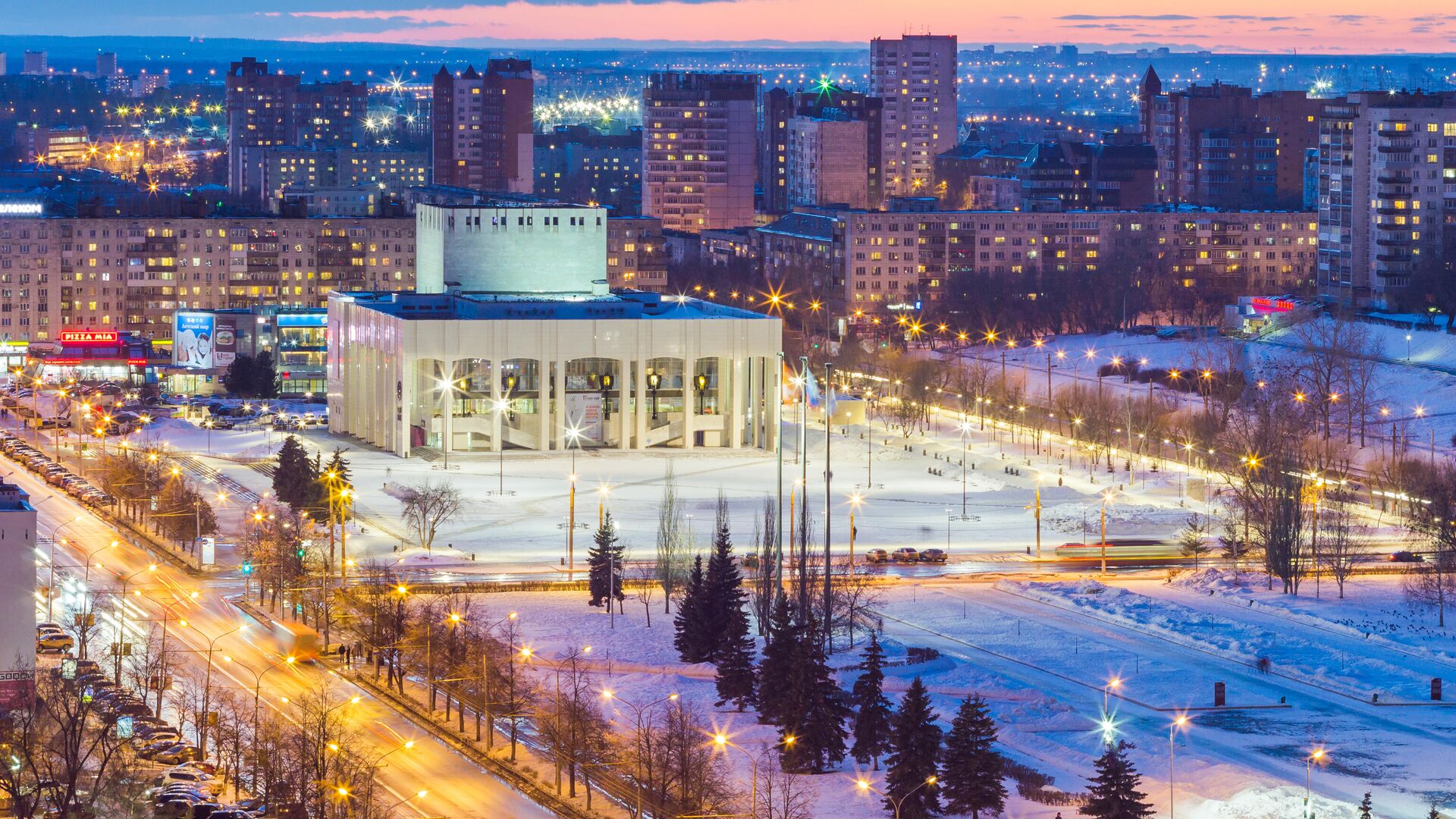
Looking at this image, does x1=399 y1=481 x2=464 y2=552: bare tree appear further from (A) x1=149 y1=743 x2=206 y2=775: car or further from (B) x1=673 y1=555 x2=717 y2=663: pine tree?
(A) x1=149 y1=743 x2=206 y2=775: car

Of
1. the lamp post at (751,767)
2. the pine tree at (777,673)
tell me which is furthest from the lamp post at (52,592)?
the lamp post at (751,767)

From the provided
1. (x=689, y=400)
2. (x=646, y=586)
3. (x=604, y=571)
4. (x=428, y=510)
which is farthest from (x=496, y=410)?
(x=604, y=571)

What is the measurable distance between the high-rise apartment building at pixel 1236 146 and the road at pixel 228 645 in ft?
368

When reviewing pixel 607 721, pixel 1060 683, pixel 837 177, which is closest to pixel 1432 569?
pixel 1060 683

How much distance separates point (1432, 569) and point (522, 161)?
139m

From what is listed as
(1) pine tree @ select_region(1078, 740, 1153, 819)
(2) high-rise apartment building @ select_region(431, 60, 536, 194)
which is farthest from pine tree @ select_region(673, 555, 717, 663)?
(2) high-rise apartment building @ select_region(431, 60, 536, 194)

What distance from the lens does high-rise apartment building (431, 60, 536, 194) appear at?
7717 inches

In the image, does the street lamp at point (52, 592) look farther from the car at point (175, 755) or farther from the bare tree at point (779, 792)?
the bare tree at point (779, 792)

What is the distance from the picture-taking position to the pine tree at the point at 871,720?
4731 cm

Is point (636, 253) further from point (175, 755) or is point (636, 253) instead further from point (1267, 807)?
point (1267, 807)

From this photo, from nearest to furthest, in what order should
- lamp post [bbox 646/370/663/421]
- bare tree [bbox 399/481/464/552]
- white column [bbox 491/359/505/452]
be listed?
bare tree [bbox 399/481/464/552] → white column [bbox 491/359/505/452] → lamp post [bbox 646/370/663/421]

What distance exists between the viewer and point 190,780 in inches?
1772

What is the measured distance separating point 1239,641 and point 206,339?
207 feet

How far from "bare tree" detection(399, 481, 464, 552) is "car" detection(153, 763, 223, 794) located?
76.3ft
